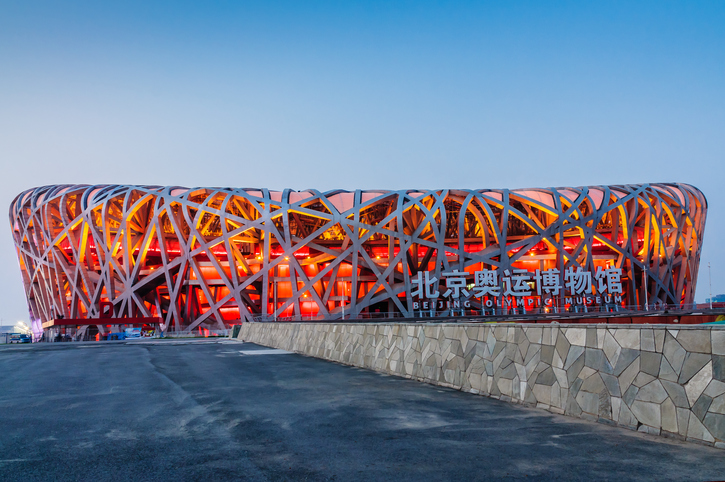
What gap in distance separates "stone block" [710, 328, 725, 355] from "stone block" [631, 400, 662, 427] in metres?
0.90

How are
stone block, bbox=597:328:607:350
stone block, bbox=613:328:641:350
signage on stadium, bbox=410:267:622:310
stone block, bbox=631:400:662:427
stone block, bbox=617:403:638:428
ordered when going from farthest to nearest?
Result: signage on stadium, bbox=410:267:622:310, stone block, bbox=597:328:607:350, stone block, bbox=613:328:641:350, stone block, bbox=617:403:638:428, stone block, bbox=631:400:662:427

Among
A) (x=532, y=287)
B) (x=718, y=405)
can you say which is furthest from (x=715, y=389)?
(x=532, y=287)

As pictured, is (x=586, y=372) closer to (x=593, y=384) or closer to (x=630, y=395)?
(x=593, y=384)

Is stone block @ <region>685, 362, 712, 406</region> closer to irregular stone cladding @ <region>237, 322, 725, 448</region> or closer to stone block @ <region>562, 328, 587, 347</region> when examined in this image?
irregular stone cladding @ <region>237, 322, 725, 448</region>

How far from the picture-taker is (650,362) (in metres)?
6.04

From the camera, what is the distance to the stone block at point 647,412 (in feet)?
19.0

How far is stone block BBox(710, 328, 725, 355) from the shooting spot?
5.30 metres

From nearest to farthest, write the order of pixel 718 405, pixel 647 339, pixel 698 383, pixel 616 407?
1. pixel 718 405
2. pixel 698 383
3. pixel 647 339
4. pixel 616 407

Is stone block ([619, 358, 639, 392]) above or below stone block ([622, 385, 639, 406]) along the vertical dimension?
above

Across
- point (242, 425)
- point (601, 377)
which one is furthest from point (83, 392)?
point (601, 377)

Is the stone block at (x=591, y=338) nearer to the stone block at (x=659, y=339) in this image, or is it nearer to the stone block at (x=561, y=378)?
the stone block at (x=561, y=378)

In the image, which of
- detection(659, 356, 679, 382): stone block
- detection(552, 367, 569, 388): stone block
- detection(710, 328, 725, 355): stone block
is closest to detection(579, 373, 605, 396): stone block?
detection(552, 367, 569, 388): stone block

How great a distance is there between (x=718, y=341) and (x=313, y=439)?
4.20 m

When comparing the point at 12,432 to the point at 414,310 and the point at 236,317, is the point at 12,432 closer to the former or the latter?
the point at 414,310
